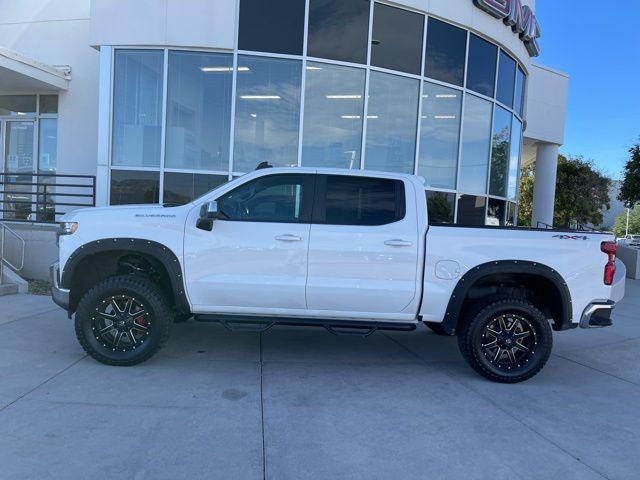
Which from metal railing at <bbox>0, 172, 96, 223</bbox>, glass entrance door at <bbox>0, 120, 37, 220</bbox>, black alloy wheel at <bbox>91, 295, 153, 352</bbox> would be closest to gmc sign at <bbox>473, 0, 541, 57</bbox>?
metal railing at <bbox>0, 172, 96, 223</bbox>

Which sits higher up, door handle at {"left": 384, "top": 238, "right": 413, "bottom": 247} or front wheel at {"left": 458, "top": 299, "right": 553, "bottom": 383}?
door handle at {"left": 384, "top": 238, "right": 413, "bottom": 247}

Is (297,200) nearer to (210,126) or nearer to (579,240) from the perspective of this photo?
(579,240)

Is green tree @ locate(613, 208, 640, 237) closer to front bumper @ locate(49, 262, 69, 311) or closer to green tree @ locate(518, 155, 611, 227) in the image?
green tree @ locate(518, 155, 611, 227)

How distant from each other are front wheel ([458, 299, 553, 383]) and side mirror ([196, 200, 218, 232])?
269 cm

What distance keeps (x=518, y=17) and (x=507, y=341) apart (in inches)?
417

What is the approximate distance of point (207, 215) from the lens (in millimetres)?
4660

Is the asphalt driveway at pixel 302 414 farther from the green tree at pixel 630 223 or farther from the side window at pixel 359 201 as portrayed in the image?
the green tree at pixel 630 223

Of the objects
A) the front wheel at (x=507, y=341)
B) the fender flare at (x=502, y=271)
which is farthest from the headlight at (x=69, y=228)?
the front wheel at (x=507, y=341)

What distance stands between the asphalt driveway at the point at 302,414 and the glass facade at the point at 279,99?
472cm

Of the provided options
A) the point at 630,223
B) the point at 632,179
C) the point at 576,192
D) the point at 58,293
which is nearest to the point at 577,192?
the point at 576,192

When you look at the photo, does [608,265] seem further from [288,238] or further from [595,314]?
[288,238]

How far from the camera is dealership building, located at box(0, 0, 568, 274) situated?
385 inches

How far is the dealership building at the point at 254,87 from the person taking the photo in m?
9.78

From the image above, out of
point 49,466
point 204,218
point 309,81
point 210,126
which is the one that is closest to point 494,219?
point 309,81
